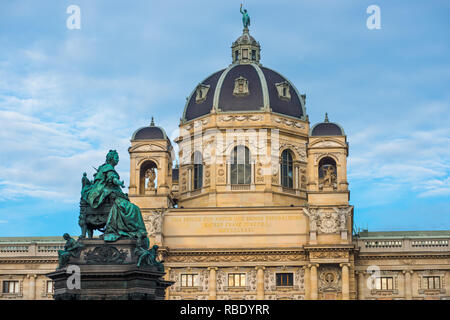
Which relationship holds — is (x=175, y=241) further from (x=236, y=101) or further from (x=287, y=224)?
(x=236, y=101)

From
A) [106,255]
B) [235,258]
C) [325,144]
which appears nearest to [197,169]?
[235,258]

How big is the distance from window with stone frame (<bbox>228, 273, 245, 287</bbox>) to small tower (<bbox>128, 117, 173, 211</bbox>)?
9.71 m

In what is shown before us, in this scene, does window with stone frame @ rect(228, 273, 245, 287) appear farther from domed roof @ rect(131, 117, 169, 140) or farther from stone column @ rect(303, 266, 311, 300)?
domed roof @ rect(131, 117, 169, 140)

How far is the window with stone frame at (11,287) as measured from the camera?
89.6m

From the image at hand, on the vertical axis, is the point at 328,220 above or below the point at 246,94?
below

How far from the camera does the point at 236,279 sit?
8419 cm

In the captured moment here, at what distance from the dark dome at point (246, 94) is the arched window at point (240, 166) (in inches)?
188

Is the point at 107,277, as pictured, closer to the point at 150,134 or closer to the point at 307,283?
the point at 307,283

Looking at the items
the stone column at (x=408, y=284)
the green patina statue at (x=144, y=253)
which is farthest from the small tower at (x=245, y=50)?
the green patina statue at (x=144, y=253)

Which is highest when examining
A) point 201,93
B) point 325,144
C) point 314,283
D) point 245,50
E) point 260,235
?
point 245,50

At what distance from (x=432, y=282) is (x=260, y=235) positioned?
17.4 meters

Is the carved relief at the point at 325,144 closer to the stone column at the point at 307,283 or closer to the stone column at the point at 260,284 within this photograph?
the stone column at the point at 307,283

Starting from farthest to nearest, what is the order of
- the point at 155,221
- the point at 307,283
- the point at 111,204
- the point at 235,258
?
the point at 155,221 < the point at 235,258 < the point at 307,283 < the point at 111,204

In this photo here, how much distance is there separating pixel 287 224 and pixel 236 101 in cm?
1835
